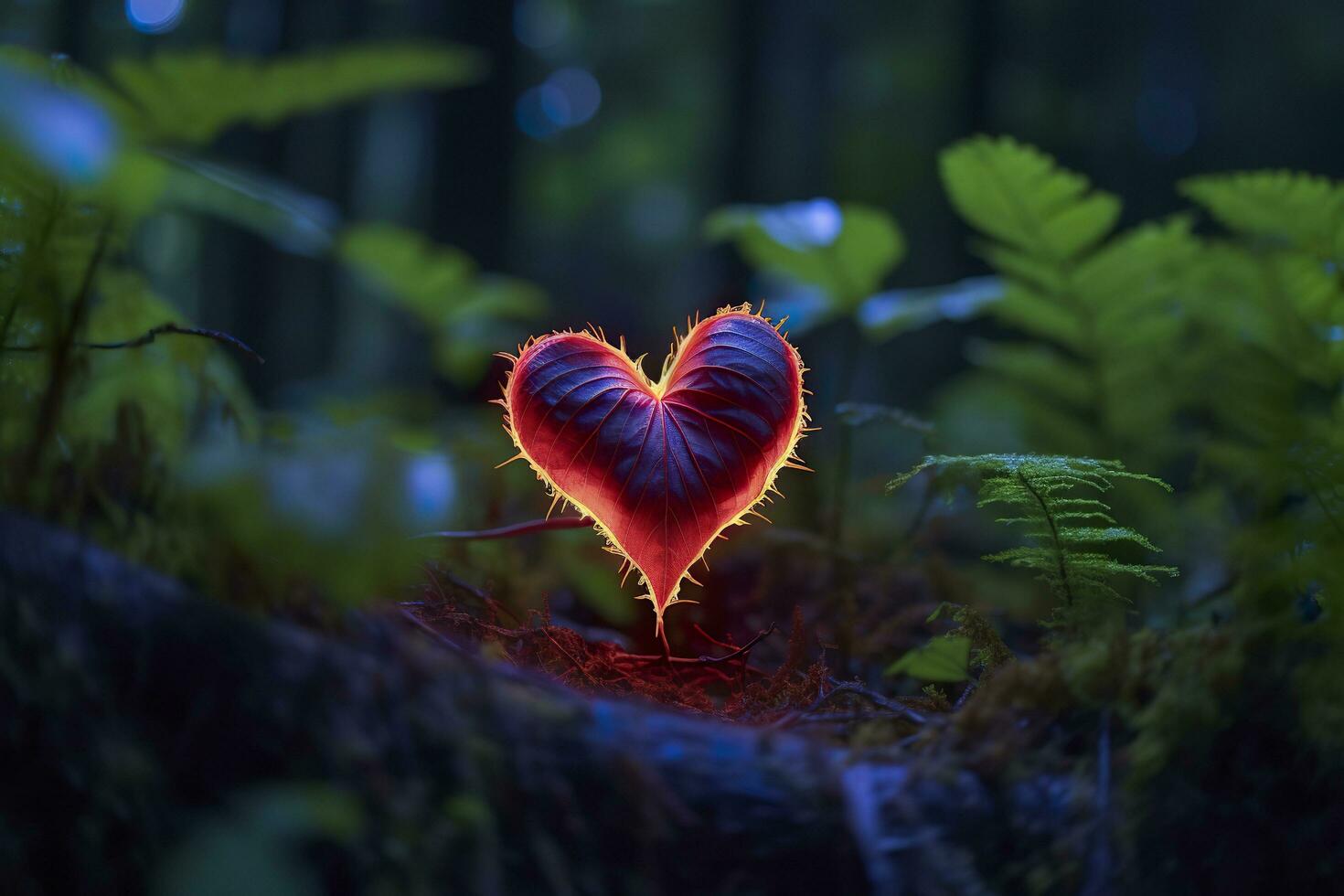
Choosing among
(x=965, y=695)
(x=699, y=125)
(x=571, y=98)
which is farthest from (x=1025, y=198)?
(x=571, y=98)

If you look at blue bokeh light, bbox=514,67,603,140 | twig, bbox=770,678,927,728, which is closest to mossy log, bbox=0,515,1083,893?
twig, bbox=770,678,927,728

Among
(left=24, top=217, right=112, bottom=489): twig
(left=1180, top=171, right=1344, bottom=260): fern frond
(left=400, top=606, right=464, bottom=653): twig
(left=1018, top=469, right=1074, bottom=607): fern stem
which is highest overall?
(left=1180, top=171, right=1344, bottom=260): fern frond

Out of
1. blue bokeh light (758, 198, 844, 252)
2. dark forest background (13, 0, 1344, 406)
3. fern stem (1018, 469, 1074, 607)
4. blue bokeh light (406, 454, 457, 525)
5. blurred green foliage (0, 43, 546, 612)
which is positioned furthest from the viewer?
dark forest background (13, 0, 1344, 406)

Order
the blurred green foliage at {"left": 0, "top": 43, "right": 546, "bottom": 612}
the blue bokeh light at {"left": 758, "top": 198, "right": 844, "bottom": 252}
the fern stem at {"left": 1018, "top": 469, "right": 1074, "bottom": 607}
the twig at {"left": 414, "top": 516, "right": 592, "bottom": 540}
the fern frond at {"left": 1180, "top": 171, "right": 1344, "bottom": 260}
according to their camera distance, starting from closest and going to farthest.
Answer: the blurred green foliage at {"left": 0, "top": 43, "right": 546, "bottom": 612}
the fern stem at {"left": 1018, "top": 469, "right": 1074, "bottom": 607}
the twig at {"left": 414, "top": 516, "right": 592, "bottom": 540}
the fern frond at {"left": 1180, "top": 171, "right": 1344, "bottom": 260}
the blue bokeh light at {"left": 758, "top": 198, "right": 844, "bottom": 252}

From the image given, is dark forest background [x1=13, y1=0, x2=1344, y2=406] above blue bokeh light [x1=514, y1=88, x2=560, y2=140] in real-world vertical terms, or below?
below

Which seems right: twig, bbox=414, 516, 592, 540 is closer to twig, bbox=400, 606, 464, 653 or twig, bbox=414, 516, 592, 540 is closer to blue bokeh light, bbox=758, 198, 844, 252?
twig, bbox=400, 606, 464, 653

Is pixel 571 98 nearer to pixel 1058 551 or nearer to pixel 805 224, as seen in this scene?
pixel 805 224

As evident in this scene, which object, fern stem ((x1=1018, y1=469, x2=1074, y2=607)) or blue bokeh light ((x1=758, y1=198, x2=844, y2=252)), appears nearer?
fern stem ((x1=1018, y1=469, x2=1074, y2=607))
